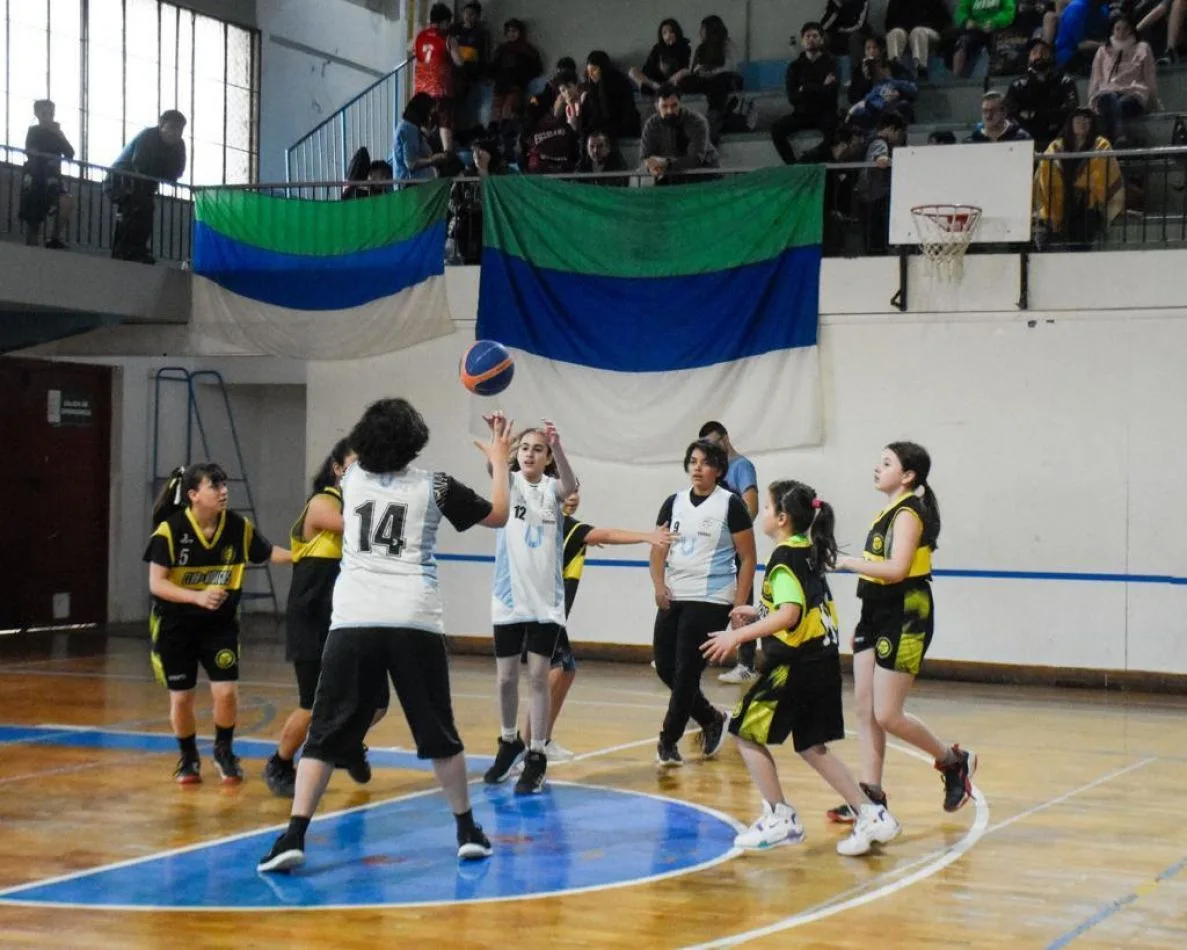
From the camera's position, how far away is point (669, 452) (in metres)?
15.7

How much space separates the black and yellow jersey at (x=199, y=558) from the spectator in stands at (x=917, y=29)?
1064 cm

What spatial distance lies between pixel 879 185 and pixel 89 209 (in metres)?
7.79

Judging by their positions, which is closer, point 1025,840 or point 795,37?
point 1025,840

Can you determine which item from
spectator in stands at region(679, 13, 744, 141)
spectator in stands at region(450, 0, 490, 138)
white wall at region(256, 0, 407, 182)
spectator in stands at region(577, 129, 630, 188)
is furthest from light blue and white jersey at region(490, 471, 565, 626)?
white wall at region(256, 0, 407, 182)

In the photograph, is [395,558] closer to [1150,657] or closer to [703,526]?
[703,526]

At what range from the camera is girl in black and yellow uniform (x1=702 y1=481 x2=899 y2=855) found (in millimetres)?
A: 7391

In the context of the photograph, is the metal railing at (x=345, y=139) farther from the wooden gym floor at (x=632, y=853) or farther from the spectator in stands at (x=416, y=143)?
the wooden gym floor at (x=632, y=853)

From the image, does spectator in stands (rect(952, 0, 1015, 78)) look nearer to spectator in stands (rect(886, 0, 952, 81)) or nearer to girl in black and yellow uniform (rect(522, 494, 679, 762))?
spectator in stands (rect(886, 0, 952, 81))

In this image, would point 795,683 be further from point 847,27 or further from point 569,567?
point 847,27

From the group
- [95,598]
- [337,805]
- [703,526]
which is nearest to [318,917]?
[337,805]

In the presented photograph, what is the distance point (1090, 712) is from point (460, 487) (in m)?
7.51

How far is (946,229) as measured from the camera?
1440 centimetres

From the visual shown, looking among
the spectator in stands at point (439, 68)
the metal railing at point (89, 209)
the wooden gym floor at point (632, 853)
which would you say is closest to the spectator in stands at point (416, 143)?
the spectator in stands at point (439, 68)

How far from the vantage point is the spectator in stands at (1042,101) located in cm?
1562
